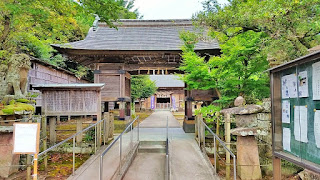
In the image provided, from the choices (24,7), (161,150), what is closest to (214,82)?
(161,150)

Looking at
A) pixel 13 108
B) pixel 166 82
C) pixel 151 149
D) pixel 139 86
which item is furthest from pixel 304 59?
pixel 166 82

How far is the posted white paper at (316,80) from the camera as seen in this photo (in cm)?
227

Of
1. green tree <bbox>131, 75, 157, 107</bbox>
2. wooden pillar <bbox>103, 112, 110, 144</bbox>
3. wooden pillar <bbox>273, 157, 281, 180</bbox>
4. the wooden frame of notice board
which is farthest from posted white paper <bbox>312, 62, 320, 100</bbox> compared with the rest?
green tree <bbox>131, 75, 157, 107</bbox>

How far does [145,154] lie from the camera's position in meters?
6.48

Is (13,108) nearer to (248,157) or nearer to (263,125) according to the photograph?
(248,157)

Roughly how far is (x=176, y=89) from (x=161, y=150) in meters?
19.6

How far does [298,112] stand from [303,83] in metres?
0.40

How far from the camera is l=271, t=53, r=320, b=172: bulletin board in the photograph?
91.2 inches

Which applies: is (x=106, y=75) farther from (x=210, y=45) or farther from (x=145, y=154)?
(x=210, y=45)

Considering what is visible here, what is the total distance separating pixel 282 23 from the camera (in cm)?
506

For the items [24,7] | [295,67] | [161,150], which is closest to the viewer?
[295,67]

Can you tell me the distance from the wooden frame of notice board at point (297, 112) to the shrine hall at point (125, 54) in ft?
15.8

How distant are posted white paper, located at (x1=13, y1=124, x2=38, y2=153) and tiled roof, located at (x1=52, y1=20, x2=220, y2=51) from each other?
5742 mm

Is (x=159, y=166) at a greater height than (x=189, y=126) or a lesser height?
lesser
